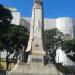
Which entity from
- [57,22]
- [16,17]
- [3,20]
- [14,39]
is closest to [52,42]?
[14,39]

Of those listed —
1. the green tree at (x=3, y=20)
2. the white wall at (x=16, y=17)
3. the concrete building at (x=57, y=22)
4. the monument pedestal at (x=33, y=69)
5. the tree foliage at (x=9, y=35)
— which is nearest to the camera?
the monument pedestal at (x=33, y=69)

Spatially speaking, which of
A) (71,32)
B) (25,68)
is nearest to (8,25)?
(25,68)

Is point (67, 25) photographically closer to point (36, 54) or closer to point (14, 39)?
point (14, 39)

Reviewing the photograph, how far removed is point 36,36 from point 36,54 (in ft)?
7.60

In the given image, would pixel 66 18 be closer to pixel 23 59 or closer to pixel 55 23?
pixel 55 23

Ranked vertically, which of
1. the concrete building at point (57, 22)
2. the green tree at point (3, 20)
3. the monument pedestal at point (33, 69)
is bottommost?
the monument pedestal at point (33, 69)

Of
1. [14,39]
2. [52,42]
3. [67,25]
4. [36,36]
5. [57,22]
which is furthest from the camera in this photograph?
[57,22]

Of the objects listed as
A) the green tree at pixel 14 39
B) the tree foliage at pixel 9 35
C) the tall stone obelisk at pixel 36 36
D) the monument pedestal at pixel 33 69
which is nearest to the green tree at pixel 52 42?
the tree foliage at pixel 9 35

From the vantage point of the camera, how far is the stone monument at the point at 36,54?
1206 inches

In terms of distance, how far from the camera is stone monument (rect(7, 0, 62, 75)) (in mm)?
30625

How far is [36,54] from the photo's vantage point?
32094 mm

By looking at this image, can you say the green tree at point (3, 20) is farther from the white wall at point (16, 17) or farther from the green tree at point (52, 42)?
the white wall at point (16, 17)

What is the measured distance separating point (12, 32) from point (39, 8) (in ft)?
56.7

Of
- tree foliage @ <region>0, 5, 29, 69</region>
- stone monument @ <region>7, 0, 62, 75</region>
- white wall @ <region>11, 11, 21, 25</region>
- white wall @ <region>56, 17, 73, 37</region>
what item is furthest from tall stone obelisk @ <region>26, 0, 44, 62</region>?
white wall @ <region>56, 17, 73, 37</region>
